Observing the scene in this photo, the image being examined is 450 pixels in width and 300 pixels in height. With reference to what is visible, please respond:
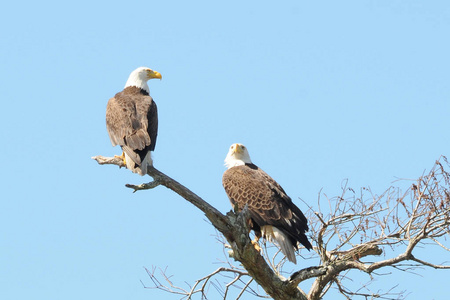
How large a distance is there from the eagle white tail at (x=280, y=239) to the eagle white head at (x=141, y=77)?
9.04 feet

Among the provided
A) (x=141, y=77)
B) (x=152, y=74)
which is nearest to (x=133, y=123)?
(x=141, y=77)

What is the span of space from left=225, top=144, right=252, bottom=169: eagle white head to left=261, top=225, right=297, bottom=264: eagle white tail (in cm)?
139

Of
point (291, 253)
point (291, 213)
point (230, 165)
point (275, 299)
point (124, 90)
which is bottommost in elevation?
point (275, 299)

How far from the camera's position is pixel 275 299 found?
8023 millimetres

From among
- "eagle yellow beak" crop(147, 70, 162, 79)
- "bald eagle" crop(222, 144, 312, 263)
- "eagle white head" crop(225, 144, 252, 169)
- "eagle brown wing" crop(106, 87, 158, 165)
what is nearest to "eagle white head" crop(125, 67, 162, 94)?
"eagle yellow beak" crop(147, 70, 162, 79)

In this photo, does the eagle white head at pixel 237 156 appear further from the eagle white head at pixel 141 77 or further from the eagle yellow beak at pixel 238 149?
the eagle white head at pixel 141 77

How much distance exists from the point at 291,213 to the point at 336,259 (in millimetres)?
1653

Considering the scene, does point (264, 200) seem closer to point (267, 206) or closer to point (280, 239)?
point (267, 206)

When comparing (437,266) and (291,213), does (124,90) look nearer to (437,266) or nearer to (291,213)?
(291,213)

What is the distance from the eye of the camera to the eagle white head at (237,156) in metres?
10.7

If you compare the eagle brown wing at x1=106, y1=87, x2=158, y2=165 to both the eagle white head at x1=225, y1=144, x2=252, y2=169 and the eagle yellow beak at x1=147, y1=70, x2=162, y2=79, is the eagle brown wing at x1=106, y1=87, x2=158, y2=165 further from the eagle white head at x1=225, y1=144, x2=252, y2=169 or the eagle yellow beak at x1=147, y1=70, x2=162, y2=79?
the eagle white head at x1=225, y1=144, x2=252, y2=169

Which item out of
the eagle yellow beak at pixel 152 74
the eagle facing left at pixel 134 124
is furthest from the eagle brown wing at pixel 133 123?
the eagle yellow beak at pixel 152 74

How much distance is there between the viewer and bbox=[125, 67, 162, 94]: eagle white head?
1084 centimetres

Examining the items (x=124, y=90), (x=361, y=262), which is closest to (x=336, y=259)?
(x=361, y=262)
